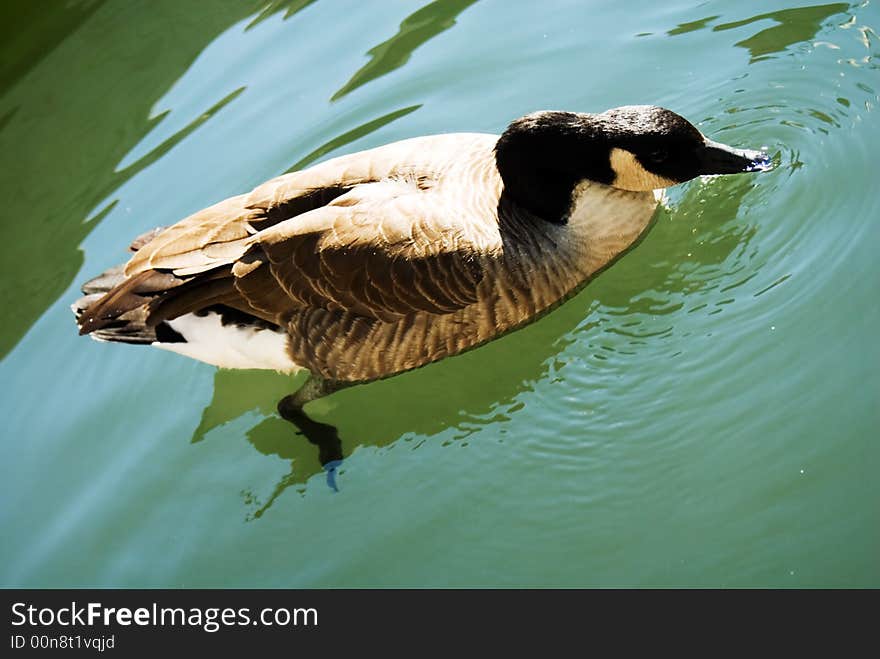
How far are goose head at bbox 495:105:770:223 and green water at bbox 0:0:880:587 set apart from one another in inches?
16.2

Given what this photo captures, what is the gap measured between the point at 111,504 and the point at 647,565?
8.73 feet

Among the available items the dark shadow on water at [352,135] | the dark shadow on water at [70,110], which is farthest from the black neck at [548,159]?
the dark shadow on water at [70,110]

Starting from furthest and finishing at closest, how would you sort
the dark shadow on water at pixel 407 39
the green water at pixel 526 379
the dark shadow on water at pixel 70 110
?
the dark shadow on water at pixel 407 39 → the dark shadow on water at pixel 70 110 → the green water at pixel 526 379

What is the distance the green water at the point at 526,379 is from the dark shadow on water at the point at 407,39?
0.02m

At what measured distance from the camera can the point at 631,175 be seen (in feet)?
16.8

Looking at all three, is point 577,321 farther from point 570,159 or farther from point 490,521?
point 490,521

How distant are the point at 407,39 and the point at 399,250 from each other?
10.7 ft

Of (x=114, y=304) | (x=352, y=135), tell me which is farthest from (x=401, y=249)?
(x=352, y=135)

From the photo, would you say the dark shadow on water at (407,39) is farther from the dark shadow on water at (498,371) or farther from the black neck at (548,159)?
the dark shadow on water at (498,371)

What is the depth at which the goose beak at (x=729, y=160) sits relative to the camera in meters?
4.92

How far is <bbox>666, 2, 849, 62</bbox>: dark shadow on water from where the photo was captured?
240 inches

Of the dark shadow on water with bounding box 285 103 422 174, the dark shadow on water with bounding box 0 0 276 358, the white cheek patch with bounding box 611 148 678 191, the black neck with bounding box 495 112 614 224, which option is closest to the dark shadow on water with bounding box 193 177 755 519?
the white cheek patch with bounding box 611 148 678 191

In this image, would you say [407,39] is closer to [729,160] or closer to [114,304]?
[729,160]
